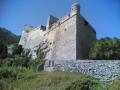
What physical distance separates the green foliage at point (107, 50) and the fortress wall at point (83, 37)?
Result: 79cm

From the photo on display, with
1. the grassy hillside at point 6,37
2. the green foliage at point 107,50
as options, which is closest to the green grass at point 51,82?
the green foliage at point 107,50

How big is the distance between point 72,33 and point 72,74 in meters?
3.90

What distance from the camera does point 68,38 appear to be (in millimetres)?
17078

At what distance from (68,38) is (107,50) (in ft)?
7.85

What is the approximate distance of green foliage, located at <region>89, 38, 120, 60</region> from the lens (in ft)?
51.4

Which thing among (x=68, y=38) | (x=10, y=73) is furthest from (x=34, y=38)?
(x=10, y=73)

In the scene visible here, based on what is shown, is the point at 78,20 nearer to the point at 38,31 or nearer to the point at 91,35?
the point at 91,35

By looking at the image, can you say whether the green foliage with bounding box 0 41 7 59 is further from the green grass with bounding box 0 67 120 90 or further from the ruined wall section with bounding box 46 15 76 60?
the green grass with bounding box 0 67 120 90

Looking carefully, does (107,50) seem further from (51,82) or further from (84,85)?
(51,82)

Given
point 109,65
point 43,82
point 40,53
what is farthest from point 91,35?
point 43,82

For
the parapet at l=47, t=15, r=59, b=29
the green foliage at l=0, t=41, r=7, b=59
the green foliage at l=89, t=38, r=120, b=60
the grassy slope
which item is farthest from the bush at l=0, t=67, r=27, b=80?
the parapet at l=47, t=15, r=59, b=29

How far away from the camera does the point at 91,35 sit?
59.3ft

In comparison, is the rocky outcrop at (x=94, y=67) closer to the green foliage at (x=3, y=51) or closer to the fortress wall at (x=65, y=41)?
the fortress wall at (x=65, y=41)

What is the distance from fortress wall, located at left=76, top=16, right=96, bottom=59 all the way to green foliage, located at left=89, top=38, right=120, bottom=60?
0.79m
